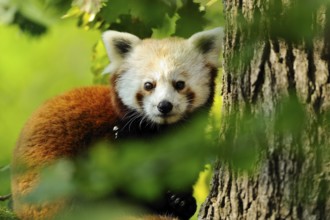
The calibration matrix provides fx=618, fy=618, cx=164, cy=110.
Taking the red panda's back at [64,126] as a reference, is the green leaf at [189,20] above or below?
above

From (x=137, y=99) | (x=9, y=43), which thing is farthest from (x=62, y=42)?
(x=137, y=99)

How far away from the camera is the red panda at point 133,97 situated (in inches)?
125

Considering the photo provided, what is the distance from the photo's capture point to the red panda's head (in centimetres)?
364

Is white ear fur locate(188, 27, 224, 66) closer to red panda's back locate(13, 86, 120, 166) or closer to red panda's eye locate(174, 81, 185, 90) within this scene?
red panda's eye locate(174, 81, 185, 90)

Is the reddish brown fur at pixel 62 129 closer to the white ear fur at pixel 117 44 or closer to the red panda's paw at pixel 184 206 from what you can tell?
the white ear fur at pixel 117 44

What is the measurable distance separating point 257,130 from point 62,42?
26.7 ft

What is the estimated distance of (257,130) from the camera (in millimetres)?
932

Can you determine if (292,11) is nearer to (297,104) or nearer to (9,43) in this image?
(297,104)

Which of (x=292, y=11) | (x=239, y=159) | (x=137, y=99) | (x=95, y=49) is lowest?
(x=239, y=159)

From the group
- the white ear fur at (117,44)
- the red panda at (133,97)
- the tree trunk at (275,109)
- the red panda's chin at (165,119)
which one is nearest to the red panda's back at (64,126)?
the red panda at (133,97)

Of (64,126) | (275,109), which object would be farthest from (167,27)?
(275,109)

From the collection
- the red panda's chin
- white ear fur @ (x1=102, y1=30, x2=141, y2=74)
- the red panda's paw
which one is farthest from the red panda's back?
the red panda's paw

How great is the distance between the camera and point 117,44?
152 inches

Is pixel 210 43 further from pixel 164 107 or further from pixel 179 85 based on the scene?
pixel 164 107
